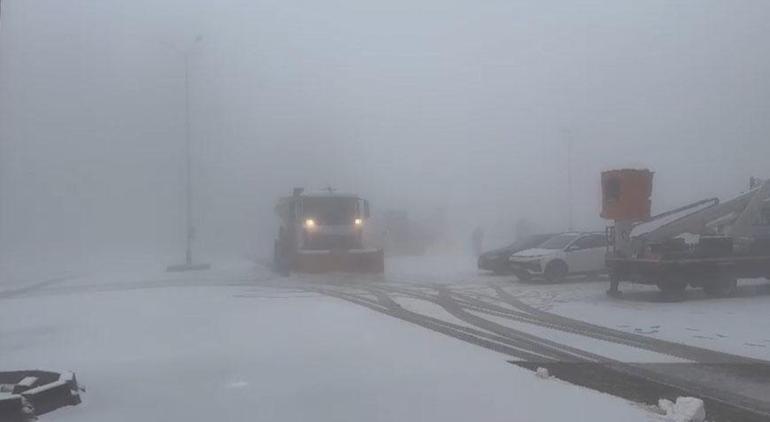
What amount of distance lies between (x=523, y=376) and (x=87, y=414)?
4.36 meters

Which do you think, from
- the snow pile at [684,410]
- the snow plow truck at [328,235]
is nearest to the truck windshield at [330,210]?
the snow plow truck at [328,235]

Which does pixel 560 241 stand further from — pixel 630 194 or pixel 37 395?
pixel 37 395

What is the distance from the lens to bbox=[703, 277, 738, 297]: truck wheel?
1598 centimetres

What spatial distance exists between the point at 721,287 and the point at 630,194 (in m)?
2.82

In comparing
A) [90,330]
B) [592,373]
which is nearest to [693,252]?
[592,373]

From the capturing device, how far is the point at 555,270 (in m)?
21.1

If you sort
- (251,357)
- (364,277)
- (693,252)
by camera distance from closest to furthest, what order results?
(251,357) → (693,252) → (364,277)

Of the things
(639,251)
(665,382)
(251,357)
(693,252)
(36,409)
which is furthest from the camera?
(639,251)

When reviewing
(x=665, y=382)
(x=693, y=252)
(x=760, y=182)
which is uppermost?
(x=760, y=182)

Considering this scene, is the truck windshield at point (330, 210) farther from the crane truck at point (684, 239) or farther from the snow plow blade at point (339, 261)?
the crane truck at point (684, 239)

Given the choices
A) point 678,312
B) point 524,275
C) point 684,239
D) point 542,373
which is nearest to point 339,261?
point 524,275

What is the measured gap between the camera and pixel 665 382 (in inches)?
310

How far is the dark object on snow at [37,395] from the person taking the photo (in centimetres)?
589

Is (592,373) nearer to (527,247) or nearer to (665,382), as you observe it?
(665,382)
